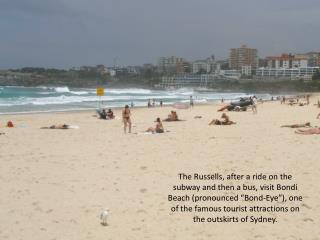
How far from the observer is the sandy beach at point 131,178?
539cm

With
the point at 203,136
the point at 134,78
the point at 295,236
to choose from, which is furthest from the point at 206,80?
the point at 295,236

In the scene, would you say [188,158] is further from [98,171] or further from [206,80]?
[206,80]

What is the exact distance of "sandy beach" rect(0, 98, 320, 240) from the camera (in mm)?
5387

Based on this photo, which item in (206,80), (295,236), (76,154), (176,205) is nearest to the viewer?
(295,236)

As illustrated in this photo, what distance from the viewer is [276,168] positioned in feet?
28.2

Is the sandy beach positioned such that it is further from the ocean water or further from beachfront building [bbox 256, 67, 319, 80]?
beachfront building [bbox 256, 67, 319, 80]

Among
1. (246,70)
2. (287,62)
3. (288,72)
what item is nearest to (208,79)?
(288,72)

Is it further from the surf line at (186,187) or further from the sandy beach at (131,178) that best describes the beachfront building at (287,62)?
the surf line at (186,187)

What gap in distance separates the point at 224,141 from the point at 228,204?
6.42m

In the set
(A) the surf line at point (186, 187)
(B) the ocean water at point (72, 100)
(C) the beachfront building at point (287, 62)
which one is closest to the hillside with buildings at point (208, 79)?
(C) the beachfront building at point (287, 62)

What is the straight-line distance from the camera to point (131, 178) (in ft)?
25.9

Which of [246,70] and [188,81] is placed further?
[246,70]

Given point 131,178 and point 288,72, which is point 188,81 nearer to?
point 288,72

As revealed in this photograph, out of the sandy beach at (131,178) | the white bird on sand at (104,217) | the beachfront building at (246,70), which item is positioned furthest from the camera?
the beachfront building at (246,70)
